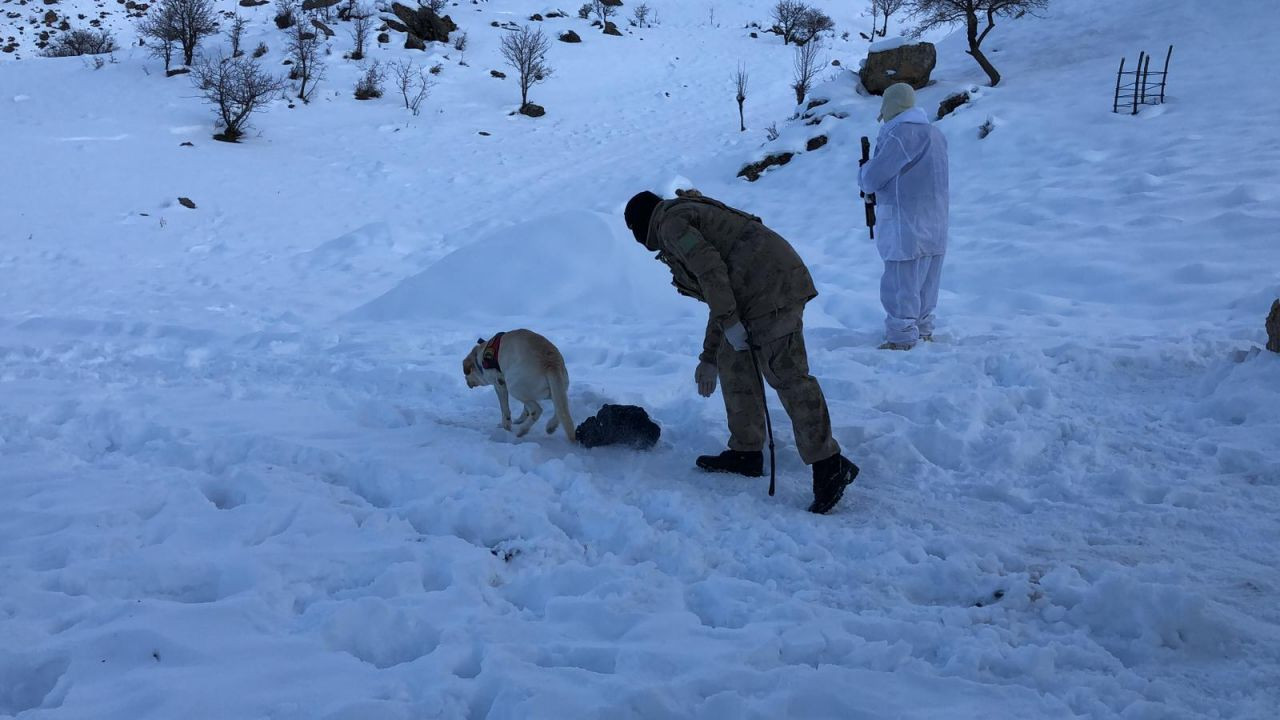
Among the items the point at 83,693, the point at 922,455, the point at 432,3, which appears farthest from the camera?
the point at 432,3

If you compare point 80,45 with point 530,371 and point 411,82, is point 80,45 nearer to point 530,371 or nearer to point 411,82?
point 411,82

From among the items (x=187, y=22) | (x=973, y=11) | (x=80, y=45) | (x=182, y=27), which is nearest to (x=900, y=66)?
(x=973, y=11)

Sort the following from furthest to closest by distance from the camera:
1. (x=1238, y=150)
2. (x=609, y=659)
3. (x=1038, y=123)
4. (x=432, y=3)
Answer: (x=432, y=3), (x=1038, y=123), (x=1238, y=150), (x=609, y=659)

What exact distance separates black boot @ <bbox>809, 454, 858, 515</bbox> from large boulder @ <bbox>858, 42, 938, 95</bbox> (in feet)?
54.7

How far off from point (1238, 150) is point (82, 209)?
19.9 m

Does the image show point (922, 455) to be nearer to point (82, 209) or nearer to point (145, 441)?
point (145, 441)

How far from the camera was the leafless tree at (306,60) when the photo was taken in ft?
79.2

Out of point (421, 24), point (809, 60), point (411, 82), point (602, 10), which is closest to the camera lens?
point (411, 82)

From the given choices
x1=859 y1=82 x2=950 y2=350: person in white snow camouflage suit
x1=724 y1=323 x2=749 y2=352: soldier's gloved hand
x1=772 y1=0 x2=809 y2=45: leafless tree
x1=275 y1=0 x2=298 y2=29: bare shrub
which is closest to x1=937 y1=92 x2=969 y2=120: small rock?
x1=859 y1=82 x2=950 y2=350: person in white snow camouflage suit

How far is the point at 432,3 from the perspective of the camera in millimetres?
30734

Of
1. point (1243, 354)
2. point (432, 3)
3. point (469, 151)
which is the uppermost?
point (432, 3)

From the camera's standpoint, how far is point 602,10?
34094 millimetres

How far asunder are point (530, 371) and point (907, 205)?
3.46 metres

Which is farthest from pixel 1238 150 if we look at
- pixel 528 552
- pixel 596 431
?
pixel 528 552
